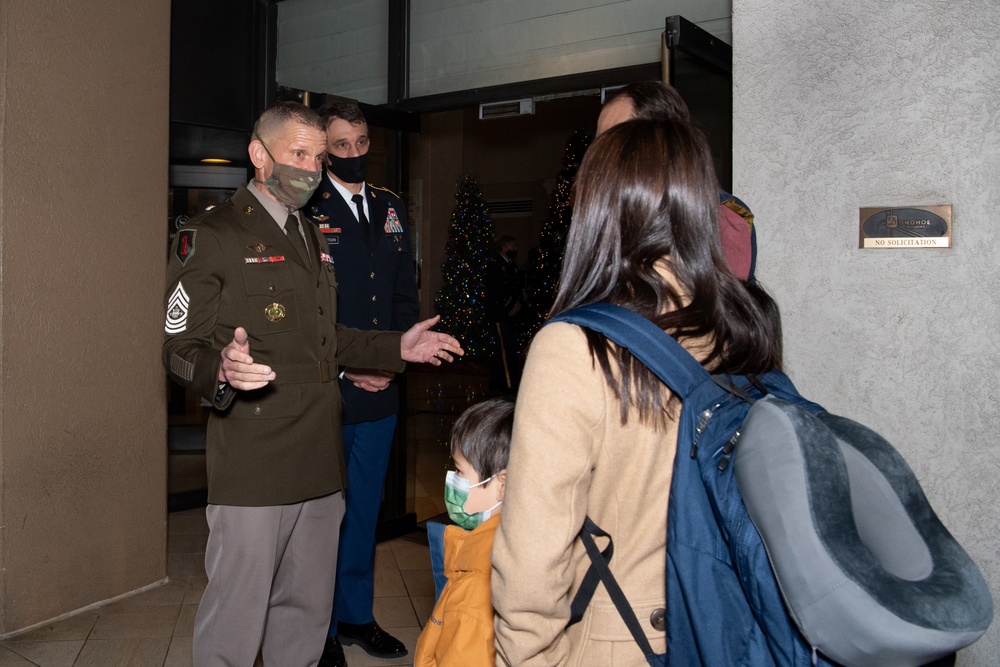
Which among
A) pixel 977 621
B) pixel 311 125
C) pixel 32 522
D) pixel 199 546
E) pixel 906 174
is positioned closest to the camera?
pixel 977 621

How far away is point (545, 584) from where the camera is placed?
106 centimetres

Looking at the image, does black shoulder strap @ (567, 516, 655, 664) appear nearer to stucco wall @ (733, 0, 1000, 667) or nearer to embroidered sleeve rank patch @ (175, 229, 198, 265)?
embroidered sleeve rank patch @ (175, 229, 198, 265)

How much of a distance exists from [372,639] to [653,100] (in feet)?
7.04

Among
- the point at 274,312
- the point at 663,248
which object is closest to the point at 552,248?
the point at 274,312

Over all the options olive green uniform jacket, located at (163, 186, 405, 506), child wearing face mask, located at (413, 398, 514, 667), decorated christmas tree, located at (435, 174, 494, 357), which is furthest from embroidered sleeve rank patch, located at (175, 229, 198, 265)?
decorated christmas tree, located at (435, 174, 494, 357)

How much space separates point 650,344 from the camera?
106 centimetres

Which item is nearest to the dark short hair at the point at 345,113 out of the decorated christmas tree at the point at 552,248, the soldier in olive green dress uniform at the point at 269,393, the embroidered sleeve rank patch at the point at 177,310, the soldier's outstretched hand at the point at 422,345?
the soldier in olive green dress uniform at the point at 269,393

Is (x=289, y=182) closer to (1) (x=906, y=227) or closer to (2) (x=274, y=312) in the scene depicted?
(2) (x=274, y=312)

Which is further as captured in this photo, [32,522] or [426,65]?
[426,65]

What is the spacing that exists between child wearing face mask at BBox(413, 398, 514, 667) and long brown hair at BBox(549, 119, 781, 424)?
23.8 inches

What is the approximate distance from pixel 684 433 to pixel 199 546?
3.85 meters

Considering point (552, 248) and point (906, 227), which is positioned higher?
point (552, 248)

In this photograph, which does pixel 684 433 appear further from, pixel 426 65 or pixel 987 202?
pixel 426 65

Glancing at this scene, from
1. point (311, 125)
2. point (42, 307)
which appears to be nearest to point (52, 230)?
point (42, 307)
